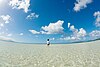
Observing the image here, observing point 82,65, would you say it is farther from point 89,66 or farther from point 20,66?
point 20,66

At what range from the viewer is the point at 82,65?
45.8 ft

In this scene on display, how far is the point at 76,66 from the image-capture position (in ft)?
44.7

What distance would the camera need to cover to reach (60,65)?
14039 mm

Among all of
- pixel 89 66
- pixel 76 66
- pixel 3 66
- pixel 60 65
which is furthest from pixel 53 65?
pixel 3 66

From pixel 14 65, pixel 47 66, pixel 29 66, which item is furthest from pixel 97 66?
pixel 14 65

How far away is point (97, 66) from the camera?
13.3 meters

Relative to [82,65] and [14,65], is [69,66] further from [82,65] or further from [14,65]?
[14,65]

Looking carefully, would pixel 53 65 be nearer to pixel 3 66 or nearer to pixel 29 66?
pixel 29 66

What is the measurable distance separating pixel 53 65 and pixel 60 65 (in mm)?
531

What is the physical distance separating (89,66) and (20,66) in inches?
197

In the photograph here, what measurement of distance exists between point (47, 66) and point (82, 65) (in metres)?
2.64

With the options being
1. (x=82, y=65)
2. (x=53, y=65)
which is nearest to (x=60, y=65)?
(x=53, y=65)

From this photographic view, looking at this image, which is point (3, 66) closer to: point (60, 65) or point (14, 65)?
point (14, 65)

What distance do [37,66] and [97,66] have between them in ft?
14.1
